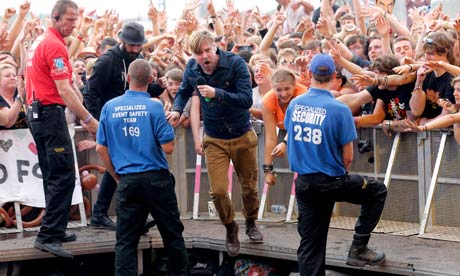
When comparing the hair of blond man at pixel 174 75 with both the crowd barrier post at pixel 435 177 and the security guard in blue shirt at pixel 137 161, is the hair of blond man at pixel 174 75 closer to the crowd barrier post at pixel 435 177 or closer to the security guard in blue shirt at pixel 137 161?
the security guard in blue shirt at pixel 137 161

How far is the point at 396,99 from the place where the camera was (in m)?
9.34

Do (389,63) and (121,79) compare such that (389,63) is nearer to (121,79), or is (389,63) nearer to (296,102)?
(296,102)

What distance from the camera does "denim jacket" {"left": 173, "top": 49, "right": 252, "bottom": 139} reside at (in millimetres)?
8852

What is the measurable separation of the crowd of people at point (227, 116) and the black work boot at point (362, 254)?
0.4 inches

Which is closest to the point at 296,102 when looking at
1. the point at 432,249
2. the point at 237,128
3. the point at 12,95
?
the point at 237,128

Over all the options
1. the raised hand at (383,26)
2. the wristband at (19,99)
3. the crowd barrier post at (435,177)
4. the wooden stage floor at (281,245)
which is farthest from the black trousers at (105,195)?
the raised hand at (383,26)

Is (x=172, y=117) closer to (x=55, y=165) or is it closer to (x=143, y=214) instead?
(x=143, y=214)

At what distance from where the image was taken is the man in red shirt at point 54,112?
29.3 feet

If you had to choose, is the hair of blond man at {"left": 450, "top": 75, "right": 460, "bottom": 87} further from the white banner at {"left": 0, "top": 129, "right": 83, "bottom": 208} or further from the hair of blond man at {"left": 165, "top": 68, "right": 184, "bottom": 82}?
the white banner at {"left": 0, "top": 129, "right": 83, "bottom": 208}

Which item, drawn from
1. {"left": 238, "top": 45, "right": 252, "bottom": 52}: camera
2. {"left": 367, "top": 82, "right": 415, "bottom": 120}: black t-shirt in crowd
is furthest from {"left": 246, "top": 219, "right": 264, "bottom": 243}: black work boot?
{"left": 238, "top": 45, "right": 252, "bottom": 52}: camera

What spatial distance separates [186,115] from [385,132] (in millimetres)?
2478

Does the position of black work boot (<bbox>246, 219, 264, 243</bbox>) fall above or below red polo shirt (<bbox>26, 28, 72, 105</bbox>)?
below

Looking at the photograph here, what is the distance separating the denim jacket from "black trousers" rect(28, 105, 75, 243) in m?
1.14

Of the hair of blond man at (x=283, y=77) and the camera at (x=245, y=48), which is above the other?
the camera at (x=245, y=48)
